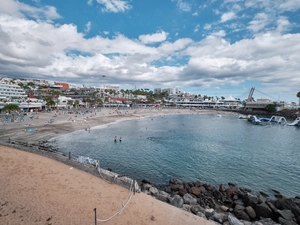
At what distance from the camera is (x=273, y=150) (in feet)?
94.8

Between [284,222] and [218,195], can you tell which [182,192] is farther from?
[284,222]

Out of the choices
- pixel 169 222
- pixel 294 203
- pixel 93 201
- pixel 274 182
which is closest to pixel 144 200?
pixel 169 222

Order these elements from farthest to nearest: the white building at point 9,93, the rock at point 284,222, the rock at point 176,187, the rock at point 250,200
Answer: the white building at point 9,93, the rock at point 176,187, the rock at point 250,200, the rock at point 284,222

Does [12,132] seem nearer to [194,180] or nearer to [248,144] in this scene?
[194,180]

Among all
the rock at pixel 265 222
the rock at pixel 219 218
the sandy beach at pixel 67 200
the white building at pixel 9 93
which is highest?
the white building at pixel 9 93

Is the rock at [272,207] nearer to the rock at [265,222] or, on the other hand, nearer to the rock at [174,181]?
the rock at [265,222]

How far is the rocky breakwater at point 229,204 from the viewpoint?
419 inches

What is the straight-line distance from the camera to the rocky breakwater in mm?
10641

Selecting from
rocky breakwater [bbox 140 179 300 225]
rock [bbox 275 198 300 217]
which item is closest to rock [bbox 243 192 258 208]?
rocky breakwater [bbox 140 179 300 225]

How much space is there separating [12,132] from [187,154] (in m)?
29.7

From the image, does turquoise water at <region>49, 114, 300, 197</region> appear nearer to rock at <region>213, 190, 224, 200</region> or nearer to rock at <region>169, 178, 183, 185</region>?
rock at <region>169, 178, 183, 185</region>

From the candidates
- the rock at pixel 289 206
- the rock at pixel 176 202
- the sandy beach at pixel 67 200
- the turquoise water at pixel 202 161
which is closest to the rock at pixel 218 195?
the turquoise water at pixel 202 161

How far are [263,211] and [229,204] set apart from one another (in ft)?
7.31

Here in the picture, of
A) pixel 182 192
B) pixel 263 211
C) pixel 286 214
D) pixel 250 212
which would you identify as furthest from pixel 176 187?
pixel 286 214
